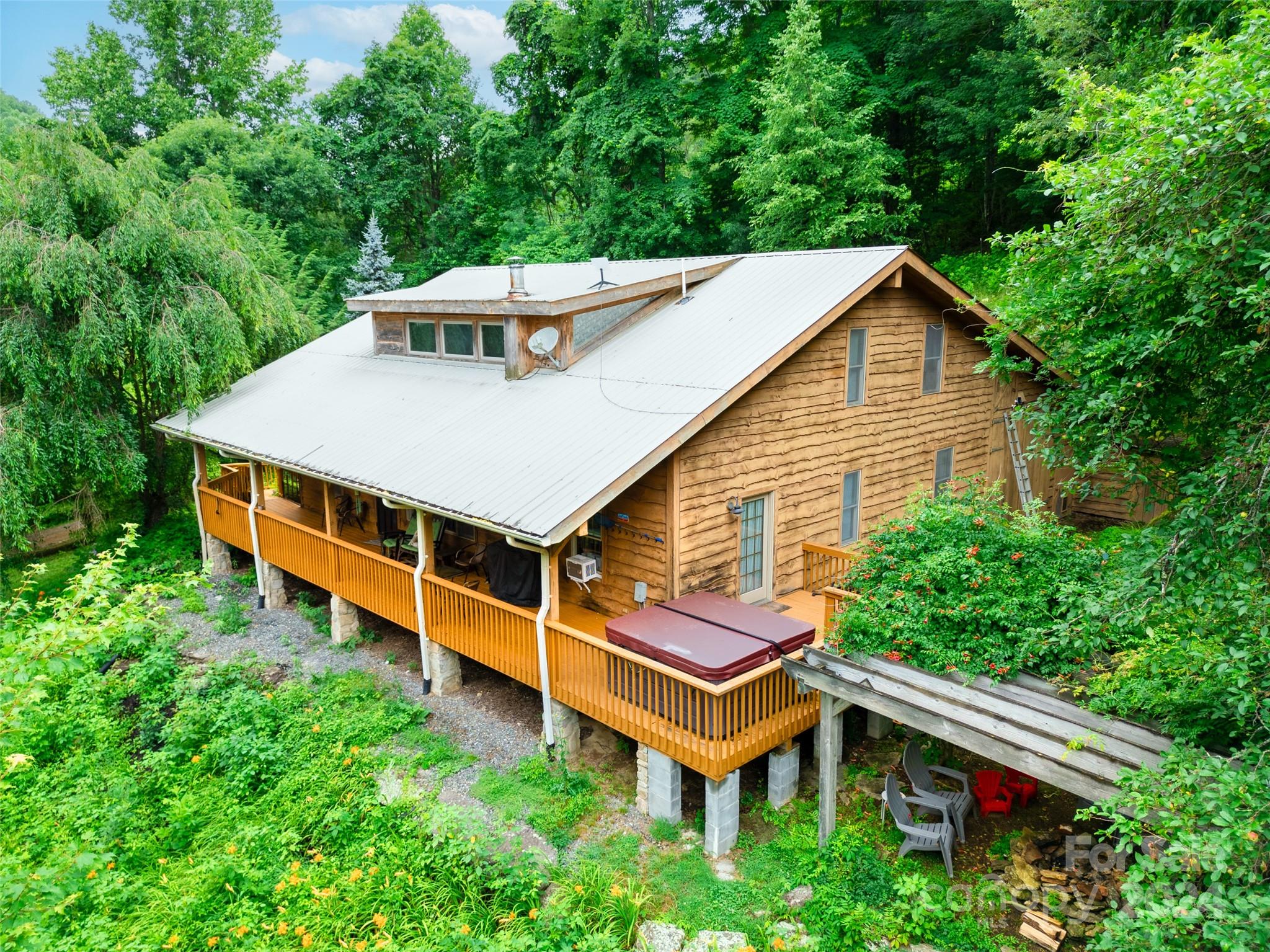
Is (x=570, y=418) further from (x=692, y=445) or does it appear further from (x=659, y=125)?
(x=659, y=125)

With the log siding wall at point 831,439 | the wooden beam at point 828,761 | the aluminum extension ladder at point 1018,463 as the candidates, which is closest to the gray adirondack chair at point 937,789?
the wooden beam at point 828,761

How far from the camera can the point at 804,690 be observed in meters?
7.55

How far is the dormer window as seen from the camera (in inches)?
534

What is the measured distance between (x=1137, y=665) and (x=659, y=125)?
80.2 ft

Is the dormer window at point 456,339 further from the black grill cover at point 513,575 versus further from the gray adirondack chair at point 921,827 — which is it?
the gray adirondack chair at point 921,827

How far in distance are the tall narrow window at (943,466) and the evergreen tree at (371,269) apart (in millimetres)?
25800

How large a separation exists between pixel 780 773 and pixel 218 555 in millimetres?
13691

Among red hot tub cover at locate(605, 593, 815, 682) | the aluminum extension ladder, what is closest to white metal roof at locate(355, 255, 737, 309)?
red hot tub cover at locate(605, 593, 815, 682)

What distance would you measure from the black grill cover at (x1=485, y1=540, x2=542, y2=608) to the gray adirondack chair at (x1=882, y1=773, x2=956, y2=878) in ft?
15.5

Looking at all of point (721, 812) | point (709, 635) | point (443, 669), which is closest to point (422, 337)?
point (443, 669)

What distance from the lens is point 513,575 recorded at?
1033 cm

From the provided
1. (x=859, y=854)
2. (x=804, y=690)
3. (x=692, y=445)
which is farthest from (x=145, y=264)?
(x=859, y=854)

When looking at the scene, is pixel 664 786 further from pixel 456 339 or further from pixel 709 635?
pixel 456 339

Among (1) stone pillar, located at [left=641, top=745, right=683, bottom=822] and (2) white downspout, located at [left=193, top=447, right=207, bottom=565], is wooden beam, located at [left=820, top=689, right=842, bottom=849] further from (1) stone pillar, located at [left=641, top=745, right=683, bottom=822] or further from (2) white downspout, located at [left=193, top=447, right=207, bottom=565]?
(2) white downspout, located at [left=193, top=447, right=207, bottom=565]
